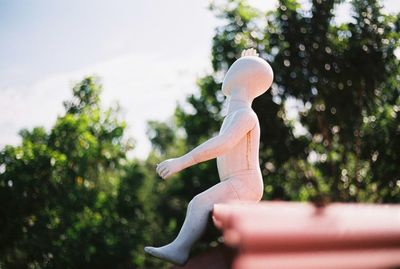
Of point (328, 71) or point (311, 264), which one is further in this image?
point (328, 71)

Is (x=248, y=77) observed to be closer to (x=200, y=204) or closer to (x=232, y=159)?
(x=232, y=159)

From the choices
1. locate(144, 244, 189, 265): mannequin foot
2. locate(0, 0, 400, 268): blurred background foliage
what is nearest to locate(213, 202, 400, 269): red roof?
locate(144, 244, 189, 265): mannequin foot

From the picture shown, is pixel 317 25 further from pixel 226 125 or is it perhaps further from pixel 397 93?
pixel 226 125

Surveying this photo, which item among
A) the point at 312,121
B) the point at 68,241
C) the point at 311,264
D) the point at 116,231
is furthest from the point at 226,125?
the point at 116,231

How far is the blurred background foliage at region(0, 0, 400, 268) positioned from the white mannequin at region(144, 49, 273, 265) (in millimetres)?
8716

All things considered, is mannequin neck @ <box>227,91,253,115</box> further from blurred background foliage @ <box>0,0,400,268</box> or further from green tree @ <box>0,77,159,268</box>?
green tree @ <box>0,77,159,268</box>

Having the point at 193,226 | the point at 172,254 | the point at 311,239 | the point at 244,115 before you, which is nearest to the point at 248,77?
the point at 244,115

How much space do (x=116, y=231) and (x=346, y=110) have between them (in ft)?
33.0

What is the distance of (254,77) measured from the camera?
3883 millimetres

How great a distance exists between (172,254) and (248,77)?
1.57 metres

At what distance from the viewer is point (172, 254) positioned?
10.2ft

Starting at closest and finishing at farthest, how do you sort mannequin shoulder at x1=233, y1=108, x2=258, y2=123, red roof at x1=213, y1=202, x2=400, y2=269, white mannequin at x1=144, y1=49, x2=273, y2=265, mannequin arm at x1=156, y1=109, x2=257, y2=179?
red roof at x1=213, y1=202, x2=400, y2=269
white mannequin at x1=144, y1=49, x2=273, y2=265
mannequin arm at x1=156, y1=109, x2=257, y2=179
mannequin shoulder at x1=233, y1=108, x2=258, y2=123

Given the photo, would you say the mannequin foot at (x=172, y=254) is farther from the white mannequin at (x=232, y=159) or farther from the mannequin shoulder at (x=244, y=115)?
the mannequin shoulder at (x=244, y=115)

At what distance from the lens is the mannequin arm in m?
3.44
